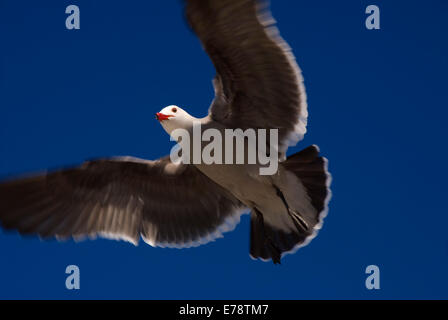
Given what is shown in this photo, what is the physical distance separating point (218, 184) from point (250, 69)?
1.61 metres

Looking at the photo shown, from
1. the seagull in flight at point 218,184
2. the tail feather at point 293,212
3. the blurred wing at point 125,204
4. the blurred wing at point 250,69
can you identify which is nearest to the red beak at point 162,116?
the seagull in flight at point 218,184

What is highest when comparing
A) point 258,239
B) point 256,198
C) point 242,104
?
point 242,104

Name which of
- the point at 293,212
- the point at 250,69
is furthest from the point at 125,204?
the point at 250,69

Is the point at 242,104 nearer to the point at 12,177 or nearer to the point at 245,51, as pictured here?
the point at 245,51

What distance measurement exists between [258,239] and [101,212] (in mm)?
1609

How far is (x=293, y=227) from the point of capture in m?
6.60

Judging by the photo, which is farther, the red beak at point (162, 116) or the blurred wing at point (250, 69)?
the red beak at point (162, 116)

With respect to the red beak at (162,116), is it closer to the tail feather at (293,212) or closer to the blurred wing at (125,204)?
the blurred wing at (125,204)

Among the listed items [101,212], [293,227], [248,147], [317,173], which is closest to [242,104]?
[248,147]

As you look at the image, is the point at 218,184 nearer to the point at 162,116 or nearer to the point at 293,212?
the point at 293,212

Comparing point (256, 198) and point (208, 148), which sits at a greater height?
point (208, 148)

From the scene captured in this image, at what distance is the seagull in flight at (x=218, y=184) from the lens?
17.0 ft

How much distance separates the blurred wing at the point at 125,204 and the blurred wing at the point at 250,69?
1228 millimetres

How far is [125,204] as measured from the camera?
688 cm
